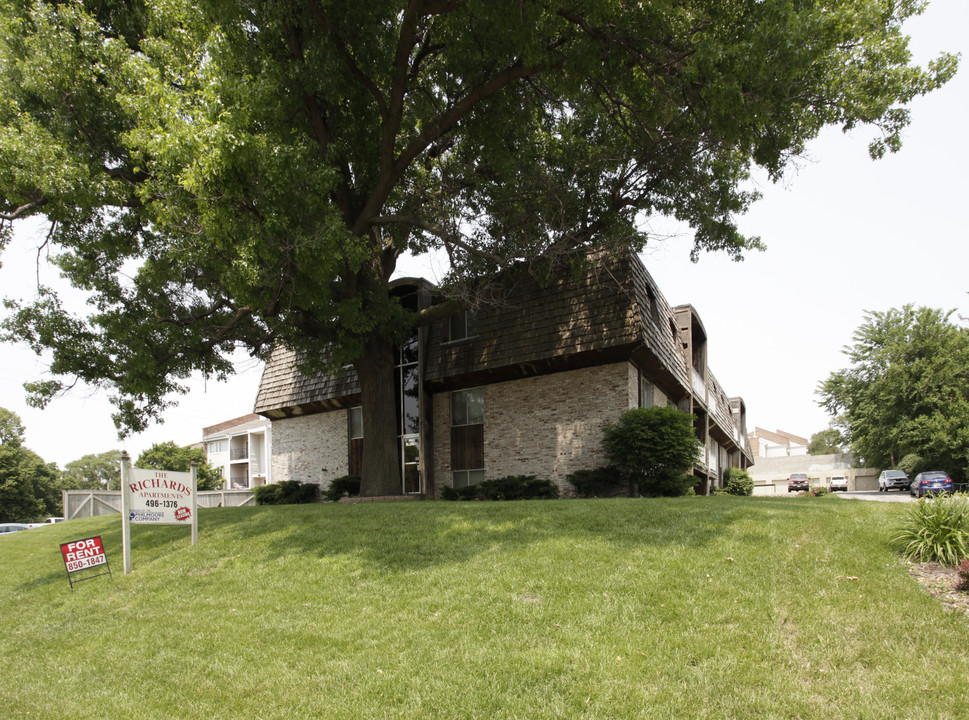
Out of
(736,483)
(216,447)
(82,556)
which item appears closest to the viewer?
(82,556)

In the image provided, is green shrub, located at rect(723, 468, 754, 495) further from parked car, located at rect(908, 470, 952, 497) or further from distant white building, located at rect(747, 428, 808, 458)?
distant white building, located at rect(747, 428, 808, 458)

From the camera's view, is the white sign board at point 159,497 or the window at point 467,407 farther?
the window at point 467,407

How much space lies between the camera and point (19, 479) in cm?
5088

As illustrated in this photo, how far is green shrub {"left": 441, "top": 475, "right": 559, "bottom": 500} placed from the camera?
1638cm

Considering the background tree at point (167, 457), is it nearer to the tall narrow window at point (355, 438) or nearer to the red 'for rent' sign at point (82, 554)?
the tall narrow window at point (355, 438)

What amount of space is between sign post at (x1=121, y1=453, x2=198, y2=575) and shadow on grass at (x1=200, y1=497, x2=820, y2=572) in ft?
3.00

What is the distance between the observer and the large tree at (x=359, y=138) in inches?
419

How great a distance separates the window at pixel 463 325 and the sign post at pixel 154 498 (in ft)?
31.2

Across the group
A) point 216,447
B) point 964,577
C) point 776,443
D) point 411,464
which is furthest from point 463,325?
point 776,443

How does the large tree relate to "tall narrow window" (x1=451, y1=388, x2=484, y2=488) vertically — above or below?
above

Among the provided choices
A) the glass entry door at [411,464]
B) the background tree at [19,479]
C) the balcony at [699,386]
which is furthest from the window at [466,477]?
the background tree at [19,479]

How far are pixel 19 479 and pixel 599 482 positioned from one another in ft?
176

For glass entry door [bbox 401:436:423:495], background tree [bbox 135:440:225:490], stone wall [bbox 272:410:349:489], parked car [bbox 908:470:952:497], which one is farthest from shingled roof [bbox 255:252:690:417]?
background tree [bbox 135:440:225:490]

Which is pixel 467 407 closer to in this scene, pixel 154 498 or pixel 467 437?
pixel 467 437
